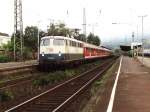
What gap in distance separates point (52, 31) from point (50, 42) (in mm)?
A: 71525

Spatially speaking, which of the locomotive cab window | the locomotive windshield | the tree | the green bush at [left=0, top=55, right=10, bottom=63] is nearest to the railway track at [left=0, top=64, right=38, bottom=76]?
the locomotive windshield

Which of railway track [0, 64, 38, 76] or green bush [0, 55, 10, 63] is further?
green bush [0, 55, 10, 63]

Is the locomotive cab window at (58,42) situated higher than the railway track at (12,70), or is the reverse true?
the locomotive cab window at (58,42)

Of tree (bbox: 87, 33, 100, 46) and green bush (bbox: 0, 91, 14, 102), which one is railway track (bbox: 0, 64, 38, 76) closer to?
green bush (bbox: 0, 91, 14, 102)

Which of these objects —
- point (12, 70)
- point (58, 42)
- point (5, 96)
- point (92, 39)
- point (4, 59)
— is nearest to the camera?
point (5, 96)

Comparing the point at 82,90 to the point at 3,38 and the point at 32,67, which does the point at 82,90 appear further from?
the point at 3,38

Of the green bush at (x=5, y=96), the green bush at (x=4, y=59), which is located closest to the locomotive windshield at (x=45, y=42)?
the green bush at (x=5, y=96)

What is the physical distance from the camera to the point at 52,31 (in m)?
108

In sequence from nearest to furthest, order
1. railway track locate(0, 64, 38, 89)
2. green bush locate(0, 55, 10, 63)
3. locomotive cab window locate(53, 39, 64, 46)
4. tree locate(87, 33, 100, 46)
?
railway track locate(0, 64, 38, 89)
locomotive cab window locate(53, 39, 64, 46)
green bush locate(0, 55, 10, 63)
tree locate(87, 33, 100, 46)

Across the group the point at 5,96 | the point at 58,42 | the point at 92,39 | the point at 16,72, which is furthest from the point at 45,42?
the point at 92,39

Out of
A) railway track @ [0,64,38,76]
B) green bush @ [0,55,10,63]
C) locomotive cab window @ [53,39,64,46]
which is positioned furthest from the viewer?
green bush @ [0,55,10,63]

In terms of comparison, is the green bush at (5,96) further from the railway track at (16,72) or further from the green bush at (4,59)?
the green bush at (4,59)

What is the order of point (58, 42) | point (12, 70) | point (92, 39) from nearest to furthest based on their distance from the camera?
1. point (12, 70)
2. point (58, 42)
3. point (92, 39)

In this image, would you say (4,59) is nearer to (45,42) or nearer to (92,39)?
(45,42)
